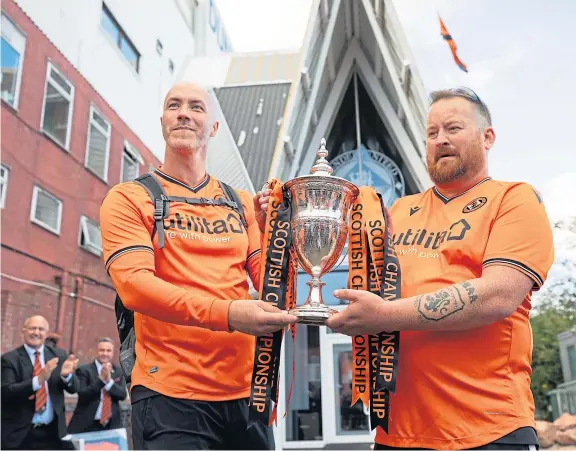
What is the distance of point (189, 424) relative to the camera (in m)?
1.66

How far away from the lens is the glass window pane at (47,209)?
18.3ft

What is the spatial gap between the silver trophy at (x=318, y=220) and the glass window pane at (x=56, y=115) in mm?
4533

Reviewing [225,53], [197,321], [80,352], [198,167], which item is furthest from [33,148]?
[225,53]

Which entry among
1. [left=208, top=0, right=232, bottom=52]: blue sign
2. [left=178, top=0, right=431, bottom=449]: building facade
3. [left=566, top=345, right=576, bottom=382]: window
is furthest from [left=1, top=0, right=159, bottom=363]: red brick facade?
[left=566, top=345, right=576, bottom=382]: window

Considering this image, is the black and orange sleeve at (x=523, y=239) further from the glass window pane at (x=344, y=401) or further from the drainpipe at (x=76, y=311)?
the glass window pane at (x=344, y=401)

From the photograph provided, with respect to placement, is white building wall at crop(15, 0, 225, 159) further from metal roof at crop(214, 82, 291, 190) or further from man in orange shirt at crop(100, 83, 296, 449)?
man in orange shirt at crop(100, 83, 296, 449)

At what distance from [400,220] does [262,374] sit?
69cm

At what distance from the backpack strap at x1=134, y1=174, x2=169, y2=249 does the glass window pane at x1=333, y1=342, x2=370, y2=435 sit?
7.60 meters

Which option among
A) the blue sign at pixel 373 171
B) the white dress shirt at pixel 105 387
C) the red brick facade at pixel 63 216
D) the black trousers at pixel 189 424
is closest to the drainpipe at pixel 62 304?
the red brick facade at pixel 63 216

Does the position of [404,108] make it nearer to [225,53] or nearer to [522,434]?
[225,53]

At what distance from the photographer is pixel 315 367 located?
9852 millimetres

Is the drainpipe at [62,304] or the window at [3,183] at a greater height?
the window at [3,183]

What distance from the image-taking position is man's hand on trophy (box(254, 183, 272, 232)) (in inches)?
81.3

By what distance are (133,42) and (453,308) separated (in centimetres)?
683
